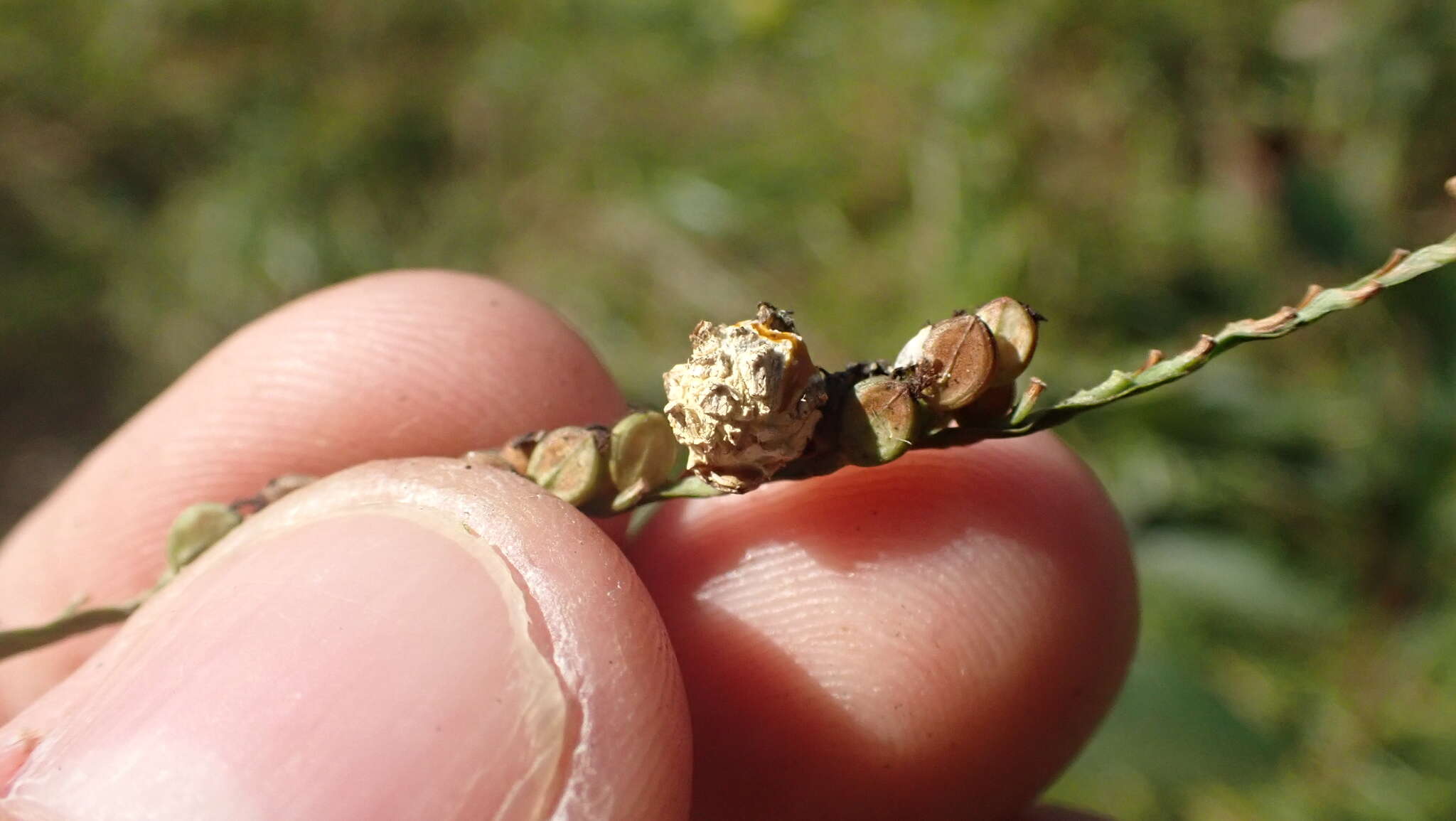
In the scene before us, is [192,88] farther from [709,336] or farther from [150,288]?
[709,336]

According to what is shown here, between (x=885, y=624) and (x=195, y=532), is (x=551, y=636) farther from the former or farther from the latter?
(x=195, y=532)

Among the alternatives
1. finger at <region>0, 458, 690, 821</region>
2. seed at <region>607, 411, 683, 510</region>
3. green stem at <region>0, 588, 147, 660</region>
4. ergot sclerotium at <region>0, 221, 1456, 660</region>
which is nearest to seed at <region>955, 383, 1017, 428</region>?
ergot sclerotium at <region>0, 221, 1456, 660</region>

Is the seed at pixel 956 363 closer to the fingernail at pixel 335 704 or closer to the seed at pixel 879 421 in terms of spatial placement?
the seed at pixel 879 421

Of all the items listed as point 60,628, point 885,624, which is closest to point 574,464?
Result: point 885,624

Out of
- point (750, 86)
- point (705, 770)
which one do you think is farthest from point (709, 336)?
point (750, 86)

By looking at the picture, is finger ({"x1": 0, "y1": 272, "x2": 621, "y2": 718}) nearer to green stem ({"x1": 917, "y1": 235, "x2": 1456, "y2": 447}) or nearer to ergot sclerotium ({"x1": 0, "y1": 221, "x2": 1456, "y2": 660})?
ergot sclerotium ({"x1": 0, "y1": 221, "x2": 1456, "y2": 660})

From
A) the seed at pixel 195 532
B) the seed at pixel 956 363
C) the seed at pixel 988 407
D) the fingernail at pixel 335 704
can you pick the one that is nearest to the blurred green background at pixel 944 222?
the seed at pixel 988 407
